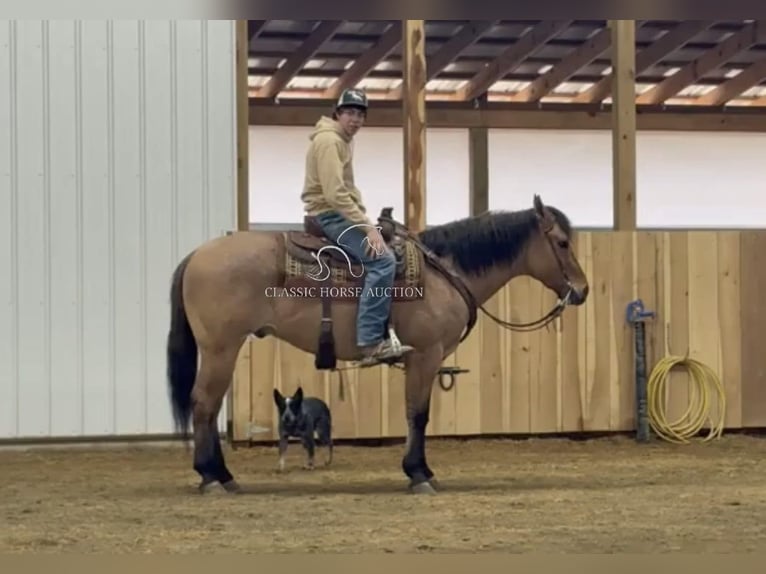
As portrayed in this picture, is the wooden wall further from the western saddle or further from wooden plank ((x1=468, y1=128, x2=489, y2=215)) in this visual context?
wooden plank ((x1=468, y1=128, x2=489, y2=215))

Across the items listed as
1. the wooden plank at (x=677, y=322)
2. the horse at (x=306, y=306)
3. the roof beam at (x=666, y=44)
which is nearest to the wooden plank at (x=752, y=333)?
the wooden plank at (x=677, y=322)

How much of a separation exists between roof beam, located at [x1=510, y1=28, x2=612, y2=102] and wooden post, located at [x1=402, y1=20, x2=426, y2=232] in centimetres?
448

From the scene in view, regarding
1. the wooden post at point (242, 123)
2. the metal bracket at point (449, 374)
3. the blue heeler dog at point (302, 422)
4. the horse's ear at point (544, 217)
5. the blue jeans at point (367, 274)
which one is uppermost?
the wooden post at point (242, 123)

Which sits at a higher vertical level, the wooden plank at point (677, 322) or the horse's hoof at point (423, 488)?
the wooden plank at point (677, 322)

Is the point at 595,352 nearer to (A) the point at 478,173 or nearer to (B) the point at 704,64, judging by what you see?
(A) the point at 478,173

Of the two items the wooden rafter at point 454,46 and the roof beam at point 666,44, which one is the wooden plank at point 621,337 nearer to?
the wooden rafter at point 454,46

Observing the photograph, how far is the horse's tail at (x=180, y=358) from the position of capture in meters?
6.42

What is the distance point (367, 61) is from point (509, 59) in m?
1.74

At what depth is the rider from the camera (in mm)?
6152

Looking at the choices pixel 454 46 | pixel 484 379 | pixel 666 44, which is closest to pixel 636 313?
pixel 484 379

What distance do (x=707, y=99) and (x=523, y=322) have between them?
873 centimetres

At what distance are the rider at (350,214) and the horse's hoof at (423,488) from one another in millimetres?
707

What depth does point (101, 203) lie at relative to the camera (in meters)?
8.80

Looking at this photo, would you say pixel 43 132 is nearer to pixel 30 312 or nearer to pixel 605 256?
pixel 30 312
